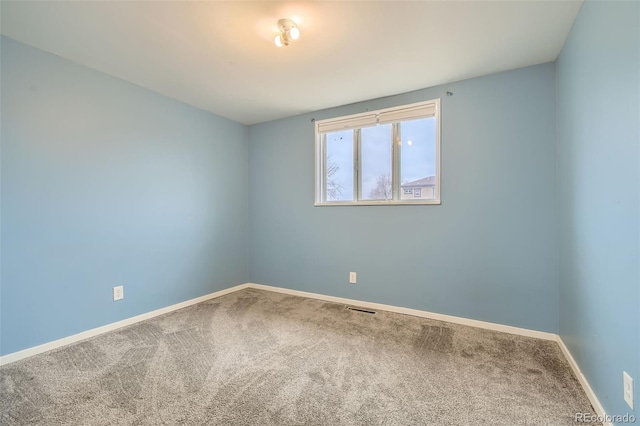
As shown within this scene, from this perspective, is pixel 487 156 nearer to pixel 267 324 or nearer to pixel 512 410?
pixel 512 410

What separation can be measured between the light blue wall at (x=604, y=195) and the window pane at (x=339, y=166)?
201cm

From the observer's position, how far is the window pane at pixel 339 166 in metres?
3.35

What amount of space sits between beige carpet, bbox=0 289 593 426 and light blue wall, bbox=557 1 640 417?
364 millimetres

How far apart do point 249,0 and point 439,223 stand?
2441mm

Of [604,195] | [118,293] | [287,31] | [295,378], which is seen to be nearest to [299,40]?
[287,31]

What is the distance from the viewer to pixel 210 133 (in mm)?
3486

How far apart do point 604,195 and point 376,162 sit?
2.03 metres

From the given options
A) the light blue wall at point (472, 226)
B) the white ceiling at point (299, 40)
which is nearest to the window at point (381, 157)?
the light blue wall at point (472, 226)

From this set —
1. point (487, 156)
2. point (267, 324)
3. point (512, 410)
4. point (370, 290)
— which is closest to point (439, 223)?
point (487, 156)

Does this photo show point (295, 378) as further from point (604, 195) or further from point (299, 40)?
point (299, 40)

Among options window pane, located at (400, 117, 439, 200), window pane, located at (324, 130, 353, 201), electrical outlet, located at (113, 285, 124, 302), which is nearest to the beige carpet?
electrical outlet, located at (113, 285, 124, 302)

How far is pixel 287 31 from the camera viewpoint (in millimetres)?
1811

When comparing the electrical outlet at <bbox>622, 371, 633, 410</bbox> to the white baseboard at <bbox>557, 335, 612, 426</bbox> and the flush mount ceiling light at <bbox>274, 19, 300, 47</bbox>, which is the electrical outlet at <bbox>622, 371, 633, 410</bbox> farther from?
the flush mount ceiling light at <bbox>274, 19, 300, 47</bbox>

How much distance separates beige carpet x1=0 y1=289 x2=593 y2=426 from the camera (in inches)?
56.4
